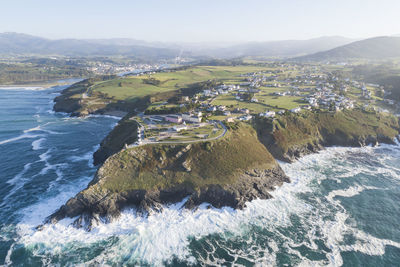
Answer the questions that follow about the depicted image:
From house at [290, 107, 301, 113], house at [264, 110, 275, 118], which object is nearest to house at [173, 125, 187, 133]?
house at [264, 110, 275, 118]

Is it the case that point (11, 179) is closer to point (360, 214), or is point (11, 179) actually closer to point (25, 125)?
point (25, 125)

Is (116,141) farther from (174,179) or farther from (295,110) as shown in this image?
(295,110)

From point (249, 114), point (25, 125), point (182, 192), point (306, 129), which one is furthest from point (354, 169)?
point (25, 125)

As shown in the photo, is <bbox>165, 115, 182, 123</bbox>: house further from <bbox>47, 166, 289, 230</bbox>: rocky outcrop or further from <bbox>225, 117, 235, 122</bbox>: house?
<bbox>47, 166, 289, 230</bbox>: rocky outcrop

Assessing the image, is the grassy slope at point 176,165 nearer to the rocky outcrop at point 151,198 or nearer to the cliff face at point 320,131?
the rocky outcrop at point 151,198

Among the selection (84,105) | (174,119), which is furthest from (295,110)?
(84,105)
